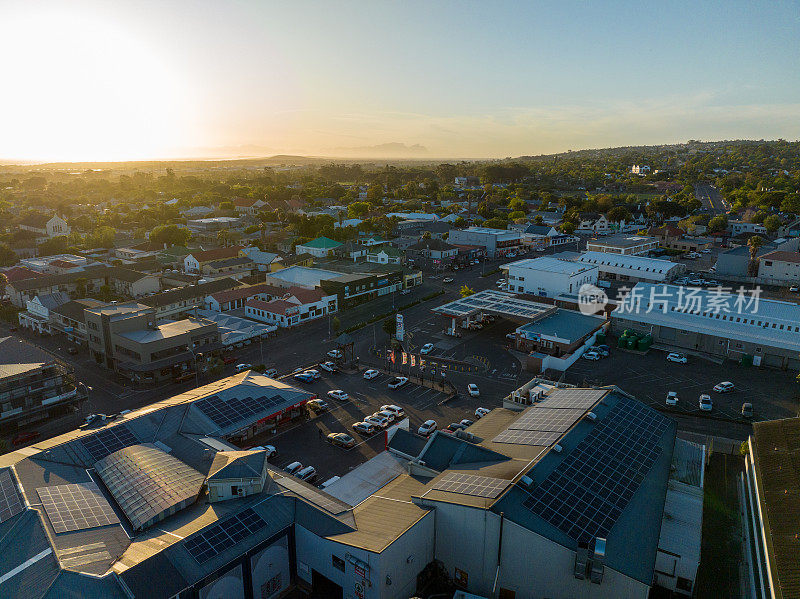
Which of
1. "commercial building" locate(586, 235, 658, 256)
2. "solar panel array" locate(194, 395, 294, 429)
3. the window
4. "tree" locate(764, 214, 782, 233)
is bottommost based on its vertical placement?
the window

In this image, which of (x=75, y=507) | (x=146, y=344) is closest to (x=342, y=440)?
(x=75, y=507)

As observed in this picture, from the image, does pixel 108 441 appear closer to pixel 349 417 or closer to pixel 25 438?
pixel 25 438

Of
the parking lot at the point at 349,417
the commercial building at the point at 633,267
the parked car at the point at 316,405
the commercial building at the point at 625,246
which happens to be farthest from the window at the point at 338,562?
the commercial building at the point at 625,246

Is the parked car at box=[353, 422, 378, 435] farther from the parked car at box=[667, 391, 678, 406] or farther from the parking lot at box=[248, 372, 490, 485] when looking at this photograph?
the parked car at box=[667, 391, 678, 406]

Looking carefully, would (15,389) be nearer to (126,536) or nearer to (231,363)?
(231,363)

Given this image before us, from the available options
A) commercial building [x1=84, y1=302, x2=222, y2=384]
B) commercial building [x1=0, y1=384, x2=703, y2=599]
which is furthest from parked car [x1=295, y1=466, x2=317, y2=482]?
commercial building [x1=84, y1=302, x2=222, y2=384]

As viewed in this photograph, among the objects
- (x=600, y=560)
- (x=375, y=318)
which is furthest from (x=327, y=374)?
(x=600, y=560)
